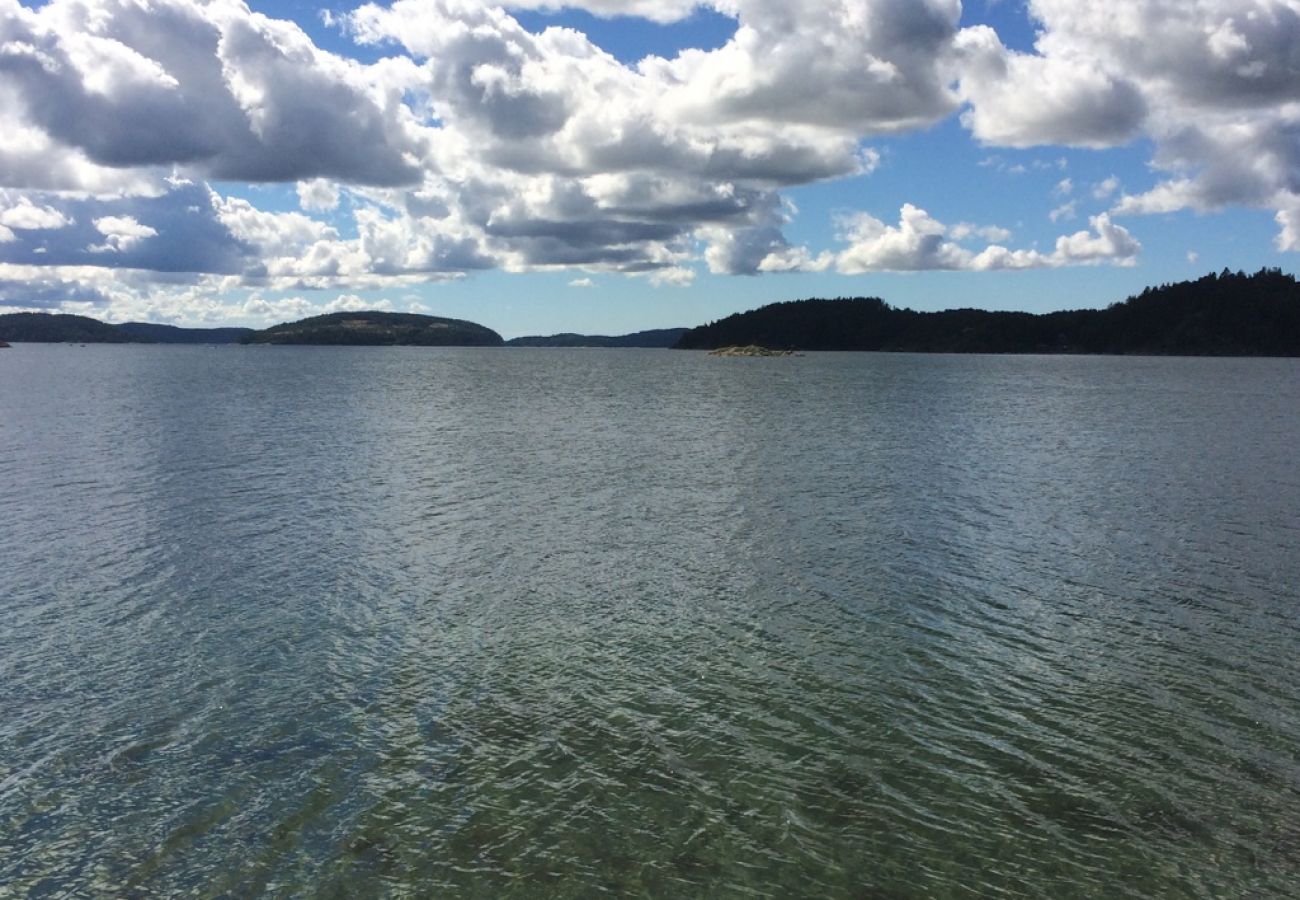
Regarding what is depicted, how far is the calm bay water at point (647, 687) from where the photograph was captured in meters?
15.0

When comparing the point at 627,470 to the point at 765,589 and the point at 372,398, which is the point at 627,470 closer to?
the point at 765,589

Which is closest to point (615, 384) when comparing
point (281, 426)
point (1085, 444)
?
point (281, 426)

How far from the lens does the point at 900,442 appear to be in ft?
243

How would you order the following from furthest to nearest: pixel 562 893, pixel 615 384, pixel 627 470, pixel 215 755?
1. pixel 615 384
2. pixel 627 470
3. pixel 215 755
4. pixel 562 893

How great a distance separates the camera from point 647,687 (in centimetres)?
2197

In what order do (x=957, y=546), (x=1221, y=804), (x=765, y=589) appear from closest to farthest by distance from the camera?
(x=1221, y=804), (x=765, y=589), (x=957, y=546)

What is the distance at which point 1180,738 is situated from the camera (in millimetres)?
19250

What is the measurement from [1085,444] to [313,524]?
63512mm

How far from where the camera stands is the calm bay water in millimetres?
15031

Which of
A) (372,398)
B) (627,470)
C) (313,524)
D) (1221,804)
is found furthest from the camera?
(372,398)

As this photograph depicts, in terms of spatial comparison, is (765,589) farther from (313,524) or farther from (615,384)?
(615,384)

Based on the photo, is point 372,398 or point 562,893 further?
point 372,398

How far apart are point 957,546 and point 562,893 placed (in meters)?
27.2

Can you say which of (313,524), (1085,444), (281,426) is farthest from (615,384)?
(313,524)
